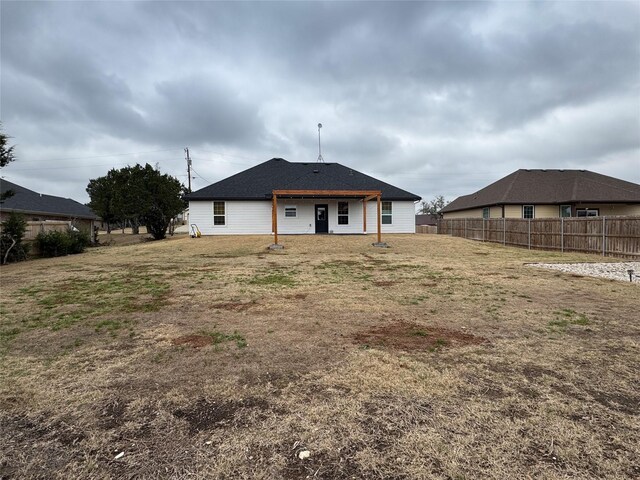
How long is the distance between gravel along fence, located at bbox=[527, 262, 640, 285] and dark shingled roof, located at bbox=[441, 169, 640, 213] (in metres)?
15.8

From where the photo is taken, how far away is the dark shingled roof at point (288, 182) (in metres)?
23.5

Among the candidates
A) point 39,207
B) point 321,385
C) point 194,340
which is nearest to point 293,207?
A: point 194,340

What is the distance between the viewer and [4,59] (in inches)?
568

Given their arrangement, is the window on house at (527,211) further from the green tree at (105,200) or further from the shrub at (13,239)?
the green tree at (105,200)

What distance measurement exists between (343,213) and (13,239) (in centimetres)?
1729

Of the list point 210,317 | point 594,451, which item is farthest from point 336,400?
point 210,317

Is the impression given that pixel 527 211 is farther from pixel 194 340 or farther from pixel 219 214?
pixel 194 340

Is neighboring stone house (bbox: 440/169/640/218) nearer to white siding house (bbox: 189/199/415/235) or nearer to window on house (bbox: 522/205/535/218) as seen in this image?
window on house (bbox: 522/205/535/218)

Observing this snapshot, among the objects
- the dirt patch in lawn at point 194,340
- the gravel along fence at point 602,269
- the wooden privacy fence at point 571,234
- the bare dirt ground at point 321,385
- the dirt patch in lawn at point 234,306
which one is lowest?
the gravel along fence at point 602,269

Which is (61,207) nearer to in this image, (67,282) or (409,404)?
(67,282)

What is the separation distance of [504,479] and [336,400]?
4.23 ft

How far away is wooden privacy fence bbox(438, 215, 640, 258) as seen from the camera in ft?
46.3

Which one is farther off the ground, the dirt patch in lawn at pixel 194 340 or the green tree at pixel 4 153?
the green tree at pixel 4 153

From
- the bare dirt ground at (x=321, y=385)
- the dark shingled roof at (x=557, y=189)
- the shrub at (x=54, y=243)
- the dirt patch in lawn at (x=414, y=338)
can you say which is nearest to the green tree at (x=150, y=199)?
the shrub at (x=54, y=243)
